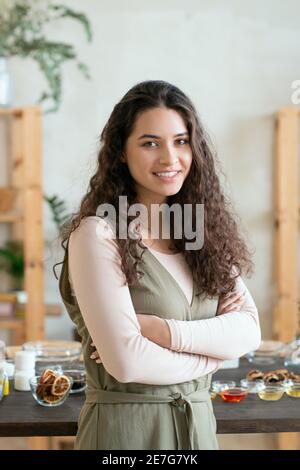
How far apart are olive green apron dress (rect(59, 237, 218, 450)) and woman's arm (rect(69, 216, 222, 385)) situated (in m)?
0.03

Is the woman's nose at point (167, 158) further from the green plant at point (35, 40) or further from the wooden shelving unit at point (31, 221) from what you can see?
the wooden shelving unit at point (31, 221)

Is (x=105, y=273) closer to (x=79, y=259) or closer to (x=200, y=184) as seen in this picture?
(x=79, y=259)

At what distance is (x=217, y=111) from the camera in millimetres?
4480

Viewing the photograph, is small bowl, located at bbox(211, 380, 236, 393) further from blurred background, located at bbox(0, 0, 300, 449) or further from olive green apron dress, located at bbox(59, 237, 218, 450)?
blurred background, located at bbox(0, 0, 300, 449)

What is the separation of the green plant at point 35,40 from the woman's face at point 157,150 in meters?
2.30

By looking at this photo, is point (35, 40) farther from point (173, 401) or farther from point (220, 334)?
point (173, 401)

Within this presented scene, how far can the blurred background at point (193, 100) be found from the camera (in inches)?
171

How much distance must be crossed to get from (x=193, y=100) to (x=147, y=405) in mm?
3009

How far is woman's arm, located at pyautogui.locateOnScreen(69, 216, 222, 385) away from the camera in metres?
1.62

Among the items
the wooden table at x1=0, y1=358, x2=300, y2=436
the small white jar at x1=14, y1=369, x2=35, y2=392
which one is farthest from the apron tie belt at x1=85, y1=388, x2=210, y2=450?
the small white jar at x1=14, y1=369, x2=35, y2=392

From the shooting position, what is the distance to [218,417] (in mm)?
1961

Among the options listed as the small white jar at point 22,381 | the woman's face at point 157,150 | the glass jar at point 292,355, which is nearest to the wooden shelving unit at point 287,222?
the glass jar at point 292,355

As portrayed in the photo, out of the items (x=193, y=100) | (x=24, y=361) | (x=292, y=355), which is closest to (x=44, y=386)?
(x=24, y=361)
